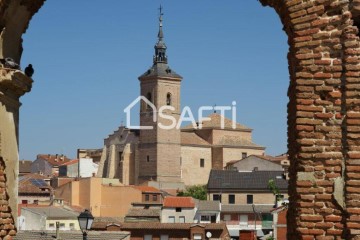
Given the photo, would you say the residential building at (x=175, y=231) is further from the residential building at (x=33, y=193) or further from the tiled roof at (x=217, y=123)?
the tiled roof at (x=217, y=123)

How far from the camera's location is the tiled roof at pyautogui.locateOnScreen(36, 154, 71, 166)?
126 m

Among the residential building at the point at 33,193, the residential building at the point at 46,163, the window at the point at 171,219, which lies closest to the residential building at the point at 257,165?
the residential building at the point at 33,193

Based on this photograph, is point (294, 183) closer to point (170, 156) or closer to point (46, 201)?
point (46, 201)

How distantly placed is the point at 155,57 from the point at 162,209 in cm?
6849

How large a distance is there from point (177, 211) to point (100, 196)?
19540 millimetres

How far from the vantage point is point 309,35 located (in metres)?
7.16

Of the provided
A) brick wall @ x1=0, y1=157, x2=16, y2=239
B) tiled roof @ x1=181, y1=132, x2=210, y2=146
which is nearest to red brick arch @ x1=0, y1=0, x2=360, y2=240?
brick wall @ x1=0, y1=157, x2=16, y2=239

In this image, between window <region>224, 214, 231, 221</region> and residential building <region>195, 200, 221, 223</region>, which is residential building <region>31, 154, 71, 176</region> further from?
window <region>224, 214, 231, 221</region>

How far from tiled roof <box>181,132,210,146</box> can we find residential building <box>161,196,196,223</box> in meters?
62.1

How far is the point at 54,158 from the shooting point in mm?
130250

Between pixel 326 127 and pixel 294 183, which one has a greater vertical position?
pixel 326 127

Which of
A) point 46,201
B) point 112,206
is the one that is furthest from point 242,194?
point 46,201

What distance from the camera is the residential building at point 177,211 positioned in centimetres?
6431

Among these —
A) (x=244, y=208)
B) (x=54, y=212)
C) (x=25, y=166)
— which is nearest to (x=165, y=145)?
(x=25, y=166)
